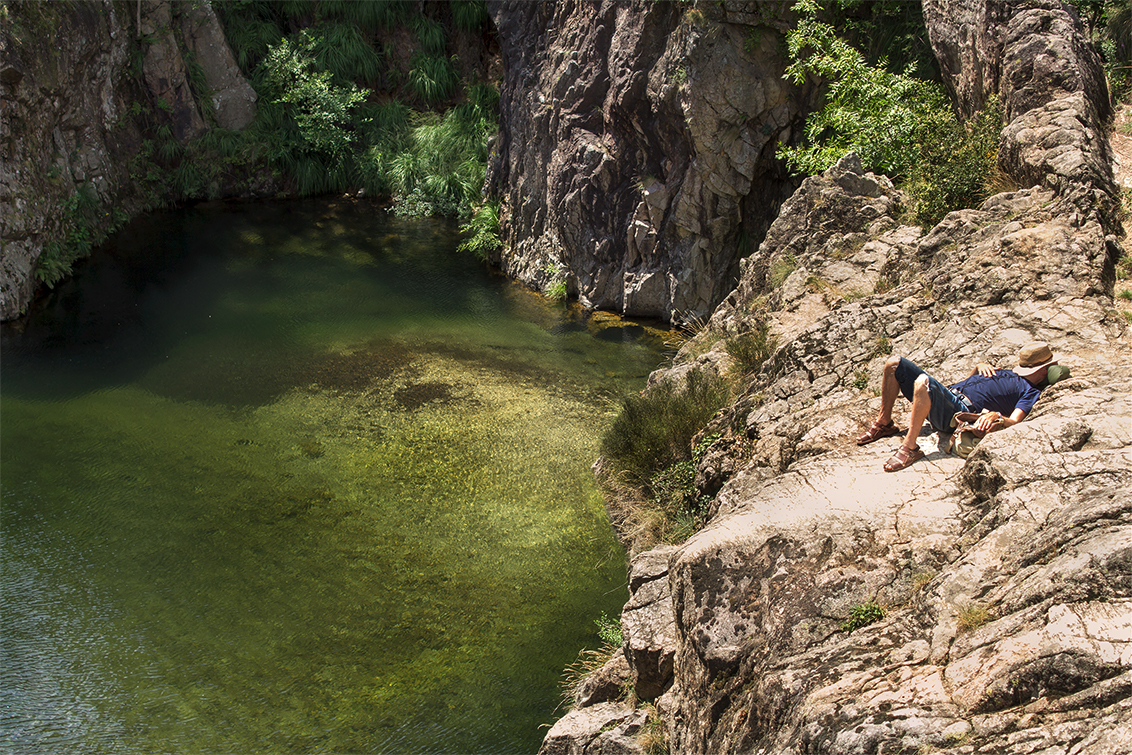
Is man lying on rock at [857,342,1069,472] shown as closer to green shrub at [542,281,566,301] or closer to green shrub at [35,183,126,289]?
green shrub at [542,281,566,301]

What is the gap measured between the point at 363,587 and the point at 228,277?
8945mm

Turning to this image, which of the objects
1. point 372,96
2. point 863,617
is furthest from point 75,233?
point 863,617

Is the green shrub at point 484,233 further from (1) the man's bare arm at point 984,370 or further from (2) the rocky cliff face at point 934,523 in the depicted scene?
(1) the man's bare arm at point 984,370

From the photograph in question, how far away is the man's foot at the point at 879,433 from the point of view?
5.32m

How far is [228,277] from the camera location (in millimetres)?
14055

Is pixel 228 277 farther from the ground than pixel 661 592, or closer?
farther from the ground

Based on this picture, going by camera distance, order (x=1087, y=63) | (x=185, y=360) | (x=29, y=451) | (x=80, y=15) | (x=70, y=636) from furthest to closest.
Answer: (x=80, y=15) → (x=185, y=360) → (x=29, y=451) → (x=1087, y=63) → (x=70, y=636)

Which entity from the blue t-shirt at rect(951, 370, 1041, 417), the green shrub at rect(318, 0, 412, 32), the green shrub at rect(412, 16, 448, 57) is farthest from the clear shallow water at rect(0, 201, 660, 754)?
the green shrub at rect(318, 0, 412, 32)

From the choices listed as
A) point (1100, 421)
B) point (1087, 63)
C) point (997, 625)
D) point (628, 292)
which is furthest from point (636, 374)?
point (997, 625)

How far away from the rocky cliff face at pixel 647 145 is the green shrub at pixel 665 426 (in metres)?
4.66

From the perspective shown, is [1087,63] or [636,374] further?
[636,374]

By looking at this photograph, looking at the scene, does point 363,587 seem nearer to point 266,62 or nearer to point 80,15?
point 80,15

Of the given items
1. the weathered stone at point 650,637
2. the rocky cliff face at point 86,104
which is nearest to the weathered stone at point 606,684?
the weathered stone at point 650,637

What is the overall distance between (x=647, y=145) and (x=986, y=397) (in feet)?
29.2
